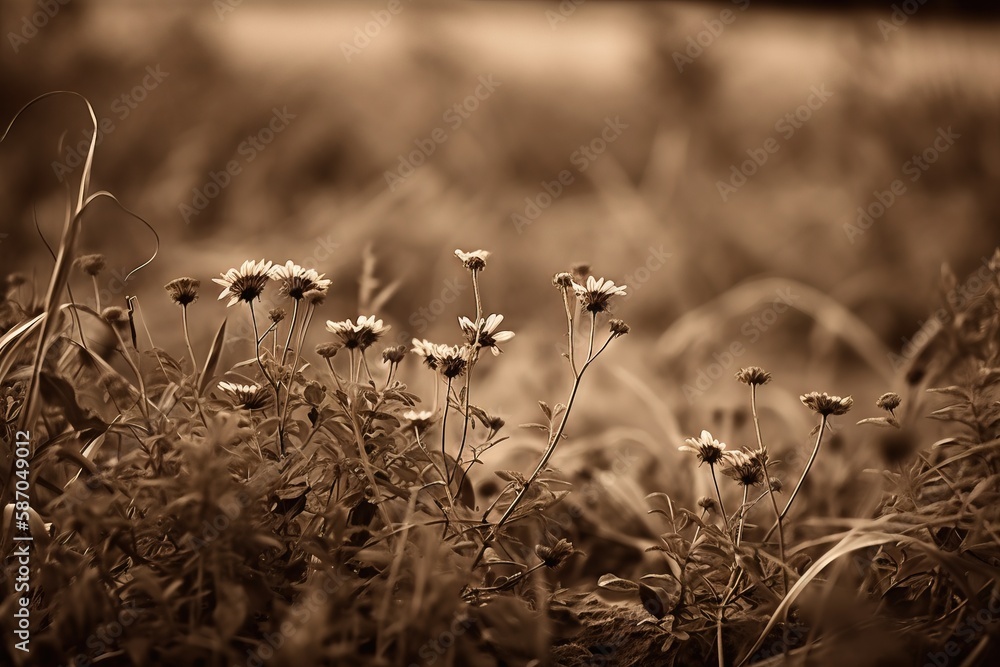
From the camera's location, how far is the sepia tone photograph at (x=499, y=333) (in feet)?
1.61

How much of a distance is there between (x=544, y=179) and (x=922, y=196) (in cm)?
71

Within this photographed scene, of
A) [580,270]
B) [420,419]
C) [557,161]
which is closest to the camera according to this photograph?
[420,419]

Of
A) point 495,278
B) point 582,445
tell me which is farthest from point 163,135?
point 582,445

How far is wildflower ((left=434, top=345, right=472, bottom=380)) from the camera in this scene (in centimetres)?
51

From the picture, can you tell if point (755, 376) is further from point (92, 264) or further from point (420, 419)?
point (92, 264)

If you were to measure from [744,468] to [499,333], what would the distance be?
0.69ft

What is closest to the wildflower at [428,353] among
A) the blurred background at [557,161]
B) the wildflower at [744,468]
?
the wildflower at [744,468]

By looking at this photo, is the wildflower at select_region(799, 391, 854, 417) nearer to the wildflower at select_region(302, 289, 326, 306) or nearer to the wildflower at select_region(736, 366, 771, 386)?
the wildflower at select_region(736, 366, 771, 386)

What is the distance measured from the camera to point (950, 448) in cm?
62

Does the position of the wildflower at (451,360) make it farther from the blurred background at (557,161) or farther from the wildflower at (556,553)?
the blurred background at (557,161)

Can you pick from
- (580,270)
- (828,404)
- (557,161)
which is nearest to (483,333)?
(580,270)

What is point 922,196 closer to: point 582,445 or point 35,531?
point 582,445

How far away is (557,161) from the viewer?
58.1 inches

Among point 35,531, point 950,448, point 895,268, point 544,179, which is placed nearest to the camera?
point 35,531
